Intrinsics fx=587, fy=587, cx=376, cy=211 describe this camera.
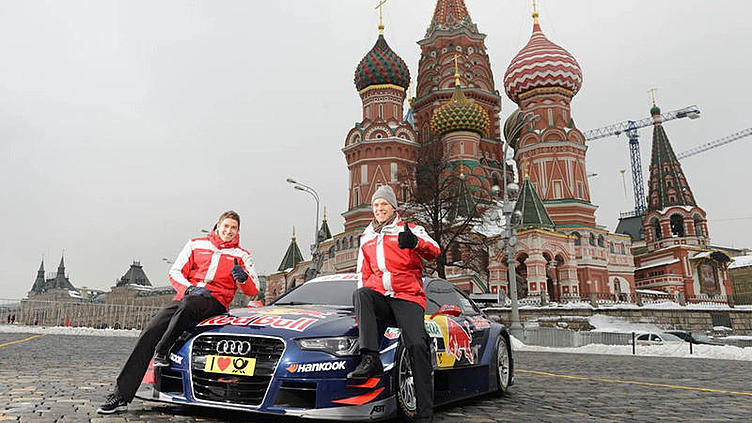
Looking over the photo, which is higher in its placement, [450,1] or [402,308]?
[450,1]

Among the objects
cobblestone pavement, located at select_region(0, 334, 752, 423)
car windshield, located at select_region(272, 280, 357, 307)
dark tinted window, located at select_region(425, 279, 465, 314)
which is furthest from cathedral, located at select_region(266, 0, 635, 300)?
car windshield, located at select_region(272, 280, 357, 307)

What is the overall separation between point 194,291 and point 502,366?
373 centimetres

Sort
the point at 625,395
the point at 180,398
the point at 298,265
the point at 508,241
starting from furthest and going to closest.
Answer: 1. the point at 298,265
2. the point at 508,241
3. the point at 625,395
4. the point at 180,398

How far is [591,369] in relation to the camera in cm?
1105

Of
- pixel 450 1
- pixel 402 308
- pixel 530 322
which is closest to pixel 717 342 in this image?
pixel 530 322

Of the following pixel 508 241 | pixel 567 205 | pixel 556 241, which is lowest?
pixel 508 241

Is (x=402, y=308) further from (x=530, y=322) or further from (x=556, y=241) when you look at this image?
(x=556, y=241)

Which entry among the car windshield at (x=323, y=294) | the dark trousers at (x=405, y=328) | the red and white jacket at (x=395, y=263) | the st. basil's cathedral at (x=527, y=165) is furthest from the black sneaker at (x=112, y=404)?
the st. basil's cathedral at (x=527, y=165)

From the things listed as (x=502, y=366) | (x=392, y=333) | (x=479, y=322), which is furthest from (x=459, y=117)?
(x=392, y=333)

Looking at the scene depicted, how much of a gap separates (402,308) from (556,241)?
3702 centimetres

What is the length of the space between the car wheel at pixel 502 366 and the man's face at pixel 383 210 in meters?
2.65

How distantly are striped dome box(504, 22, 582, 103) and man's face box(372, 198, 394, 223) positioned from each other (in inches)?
1800

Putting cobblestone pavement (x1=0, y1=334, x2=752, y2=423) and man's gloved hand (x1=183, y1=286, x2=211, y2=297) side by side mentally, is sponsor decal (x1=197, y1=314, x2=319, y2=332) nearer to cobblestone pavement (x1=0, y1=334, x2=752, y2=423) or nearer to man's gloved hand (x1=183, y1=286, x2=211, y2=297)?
man's gloved hand (x1=183, y1=286, x2=211, y2=297)

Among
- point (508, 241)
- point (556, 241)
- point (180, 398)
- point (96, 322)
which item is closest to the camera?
point (180, 398)
